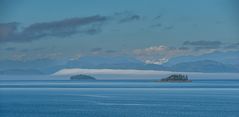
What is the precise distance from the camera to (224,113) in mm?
56438

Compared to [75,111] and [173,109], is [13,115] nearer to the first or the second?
[75,111]

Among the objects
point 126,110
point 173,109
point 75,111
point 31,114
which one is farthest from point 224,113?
point 31,114

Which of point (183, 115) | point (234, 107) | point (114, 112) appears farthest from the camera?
point (234, 107)

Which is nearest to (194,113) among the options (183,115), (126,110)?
(183,115)

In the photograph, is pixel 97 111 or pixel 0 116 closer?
pixel 0 116

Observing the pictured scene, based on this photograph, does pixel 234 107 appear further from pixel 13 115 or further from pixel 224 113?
pixel 13 115

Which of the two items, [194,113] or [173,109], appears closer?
[194,113]

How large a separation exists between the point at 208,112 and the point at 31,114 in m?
19.1

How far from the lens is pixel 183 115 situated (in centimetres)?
5459

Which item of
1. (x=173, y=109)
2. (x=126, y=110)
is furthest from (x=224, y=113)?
(x=126, y=110)

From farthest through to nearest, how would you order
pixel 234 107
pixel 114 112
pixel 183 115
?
pixel 234 107
pixel 114 112
pixel 183 115

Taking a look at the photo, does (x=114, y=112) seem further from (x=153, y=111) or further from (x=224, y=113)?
(x=224, y=113)

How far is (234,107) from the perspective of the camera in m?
64.3

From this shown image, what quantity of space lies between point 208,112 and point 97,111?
40.3 ft
